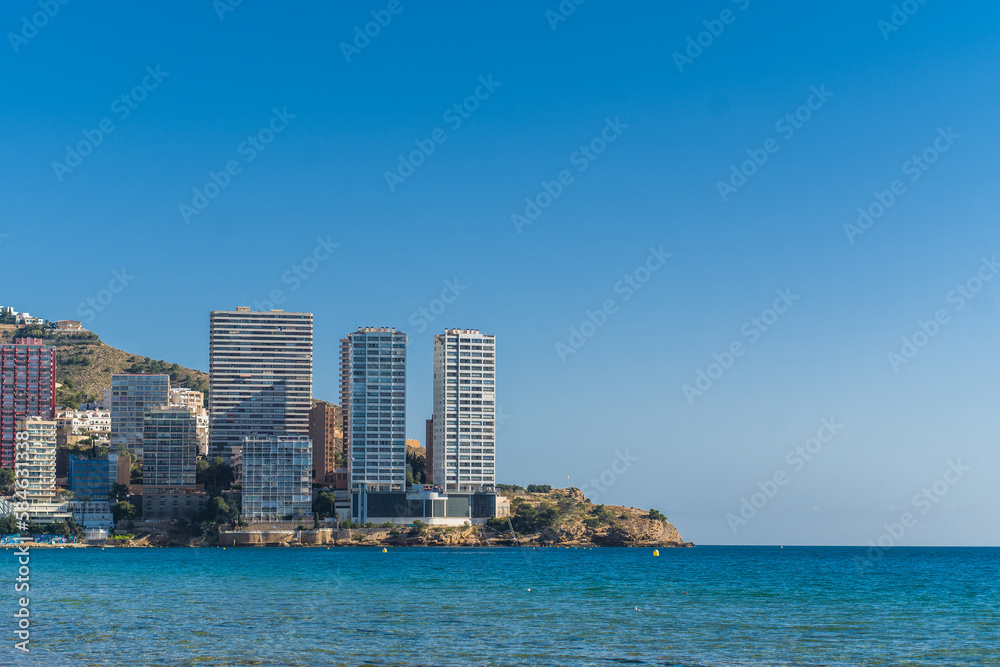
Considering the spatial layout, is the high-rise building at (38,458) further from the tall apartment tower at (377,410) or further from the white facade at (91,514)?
the tall apartment tower at (377,410)

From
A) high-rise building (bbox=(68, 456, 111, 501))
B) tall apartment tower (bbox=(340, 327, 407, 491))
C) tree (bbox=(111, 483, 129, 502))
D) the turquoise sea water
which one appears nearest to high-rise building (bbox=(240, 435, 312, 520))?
tall apartment tower (bbox=(340, 327, 407, 491))

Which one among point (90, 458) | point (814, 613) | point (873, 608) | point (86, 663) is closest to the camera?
point (86, 663)

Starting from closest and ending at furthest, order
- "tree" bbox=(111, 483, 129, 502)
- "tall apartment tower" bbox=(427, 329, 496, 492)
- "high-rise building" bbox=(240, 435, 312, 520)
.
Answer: "high-rise building" bbox=(240, 435, 312, 520)
"tree" bbox=(111, 483, 129, 502)
"tall apartment tower" bbox=(427, 329, 496, 492)

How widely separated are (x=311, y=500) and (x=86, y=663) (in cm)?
14809

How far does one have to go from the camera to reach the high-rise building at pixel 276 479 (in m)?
174

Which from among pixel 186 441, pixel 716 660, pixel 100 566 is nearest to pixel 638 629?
pixel 716 660

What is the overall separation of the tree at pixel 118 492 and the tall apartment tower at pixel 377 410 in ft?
125

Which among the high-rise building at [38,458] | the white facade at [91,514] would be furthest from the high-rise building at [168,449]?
the high-rise building at [38,458]

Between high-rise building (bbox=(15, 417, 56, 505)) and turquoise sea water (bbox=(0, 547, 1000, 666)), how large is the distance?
365 ft

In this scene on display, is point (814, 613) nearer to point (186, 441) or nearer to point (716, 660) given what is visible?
point (716, 660)

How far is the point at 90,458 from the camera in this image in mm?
190125

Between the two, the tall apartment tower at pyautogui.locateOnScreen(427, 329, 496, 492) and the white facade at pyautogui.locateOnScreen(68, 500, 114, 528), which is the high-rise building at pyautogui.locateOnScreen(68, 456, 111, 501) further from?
the tall apartment tower at pyautogui.locateOnScreen(427, 329, 496, 492)

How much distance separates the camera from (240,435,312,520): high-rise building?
174 metres

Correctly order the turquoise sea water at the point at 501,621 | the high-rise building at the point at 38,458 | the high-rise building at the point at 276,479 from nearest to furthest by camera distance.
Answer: the turquoise sea water at the point at 501,621
the high-rise building at the point at 276,479
the high-rise building at the point at 38,458
